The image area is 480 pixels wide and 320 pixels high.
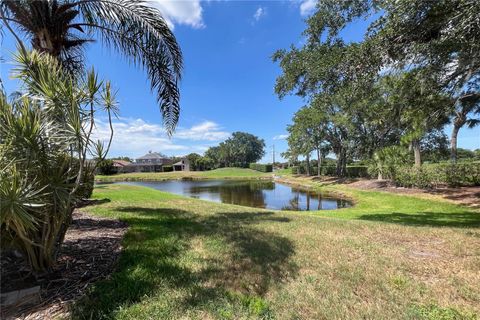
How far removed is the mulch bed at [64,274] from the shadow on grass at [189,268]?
18 centimetres

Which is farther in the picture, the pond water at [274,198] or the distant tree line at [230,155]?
the distant tree line at [230,155]

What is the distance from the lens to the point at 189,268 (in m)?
3.46

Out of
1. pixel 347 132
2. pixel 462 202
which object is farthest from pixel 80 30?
pixel 347 132

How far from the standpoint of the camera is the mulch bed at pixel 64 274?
2.50 m

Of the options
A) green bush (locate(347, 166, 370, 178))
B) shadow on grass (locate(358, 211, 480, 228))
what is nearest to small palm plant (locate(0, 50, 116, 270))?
shadow on grass (locate(358, 211, 480, 228))

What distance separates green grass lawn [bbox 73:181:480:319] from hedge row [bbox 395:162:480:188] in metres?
11.0

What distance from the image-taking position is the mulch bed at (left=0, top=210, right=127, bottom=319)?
2.50 metres

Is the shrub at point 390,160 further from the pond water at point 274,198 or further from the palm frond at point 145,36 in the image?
the palm frond at point 145,36

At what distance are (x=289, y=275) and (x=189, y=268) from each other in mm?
1316

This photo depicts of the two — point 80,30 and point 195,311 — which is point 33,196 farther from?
point 80,30

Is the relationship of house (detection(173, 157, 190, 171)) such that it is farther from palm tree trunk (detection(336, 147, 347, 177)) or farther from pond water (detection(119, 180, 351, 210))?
palm tree trunk (detection(336, 147, 347, 177))

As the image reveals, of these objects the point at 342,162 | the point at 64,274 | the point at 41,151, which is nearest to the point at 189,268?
the point at 64,274

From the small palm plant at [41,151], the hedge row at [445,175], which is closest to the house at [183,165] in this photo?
the hedge row at [445,175]

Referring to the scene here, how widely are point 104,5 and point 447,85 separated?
965 cm
